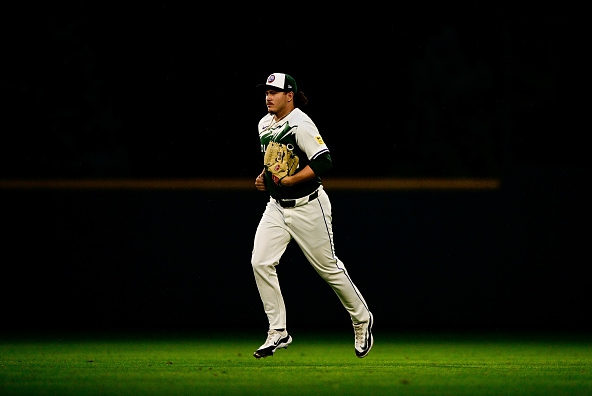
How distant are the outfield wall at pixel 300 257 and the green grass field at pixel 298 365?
352mm

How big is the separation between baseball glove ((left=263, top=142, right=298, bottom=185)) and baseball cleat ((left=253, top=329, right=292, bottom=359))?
1.04 meters

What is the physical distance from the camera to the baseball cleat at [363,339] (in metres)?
7.86

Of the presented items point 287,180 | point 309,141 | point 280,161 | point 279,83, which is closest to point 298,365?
point 287,180

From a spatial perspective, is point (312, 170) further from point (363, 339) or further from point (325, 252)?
point (363, 339)

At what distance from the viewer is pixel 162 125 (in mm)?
11289

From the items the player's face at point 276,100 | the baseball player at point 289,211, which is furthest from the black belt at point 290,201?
the player's face at point 276,100

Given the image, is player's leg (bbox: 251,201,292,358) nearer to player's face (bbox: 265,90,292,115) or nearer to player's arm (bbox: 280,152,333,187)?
player's arm (bbox: 280,152,333,187)

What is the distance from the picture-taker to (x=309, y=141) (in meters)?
7.59

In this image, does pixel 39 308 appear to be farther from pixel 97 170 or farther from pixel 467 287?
pixel 467 287

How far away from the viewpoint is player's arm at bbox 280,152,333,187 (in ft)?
24.6

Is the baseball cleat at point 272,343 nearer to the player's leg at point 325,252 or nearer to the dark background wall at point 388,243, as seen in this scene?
the player's leg at point 325,252

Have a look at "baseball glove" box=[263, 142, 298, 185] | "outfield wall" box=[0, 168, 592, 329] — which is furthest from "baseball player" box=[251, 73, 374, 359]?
"outfield wall" box=[0, 168, 592, 329]

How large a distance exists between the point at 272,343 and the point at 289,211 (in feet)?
3.03

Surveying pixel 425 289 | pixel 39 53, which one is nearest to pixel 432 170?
pixel 425 289
